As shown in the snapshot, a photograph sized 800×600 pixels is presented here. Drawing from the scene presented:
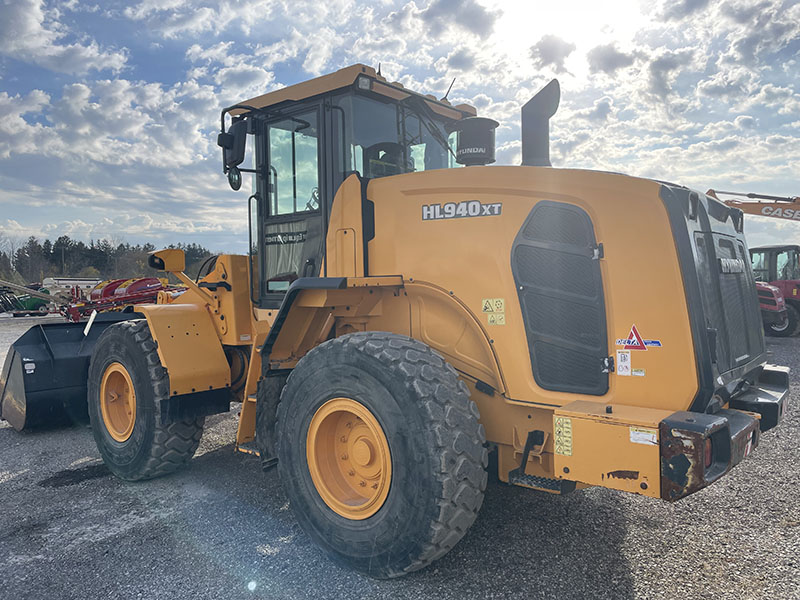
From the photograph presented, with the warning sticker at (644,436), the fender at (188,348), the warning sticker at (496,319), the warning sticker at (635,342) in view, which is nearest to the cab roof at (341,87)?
the fender at (188,348)

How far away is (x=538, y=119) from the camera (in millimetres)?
3863

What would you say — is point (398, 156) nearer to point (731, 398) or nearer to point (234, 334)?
point (234, 334)

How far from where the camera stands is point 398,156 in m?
4.39

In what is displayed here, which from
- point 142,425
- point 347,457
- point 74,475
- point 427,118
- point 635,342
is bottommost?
point 74,475

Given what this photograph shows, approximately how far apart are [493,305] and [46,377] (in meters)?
5.43

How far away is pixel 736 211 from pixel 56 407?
682 cm

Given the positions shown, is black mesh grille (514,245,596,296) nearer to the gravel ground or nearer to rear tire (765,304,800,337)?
the gravel ground

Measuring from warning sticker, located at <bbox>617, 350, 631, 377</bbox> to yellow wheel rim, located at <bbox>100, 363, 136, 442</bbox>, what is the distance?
403 cm

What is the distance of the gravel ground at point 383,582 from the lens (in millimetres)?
3146

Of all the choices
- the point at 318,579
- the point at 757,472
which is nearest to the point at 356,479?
the point at 318,579

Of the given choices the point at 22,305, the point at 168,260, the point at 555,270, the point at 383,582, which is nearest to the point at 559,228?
the point at 555,270

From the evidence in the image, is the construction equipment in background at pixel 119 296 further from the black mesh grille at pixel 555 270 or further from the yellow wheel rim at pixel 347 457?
the black mesh grille at pixel 555 270

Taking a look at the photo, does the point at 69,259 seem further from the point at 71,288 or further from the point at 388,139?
the point at 388,139

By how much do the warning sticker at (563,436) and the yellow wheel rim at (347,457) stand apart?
2.93 ft
